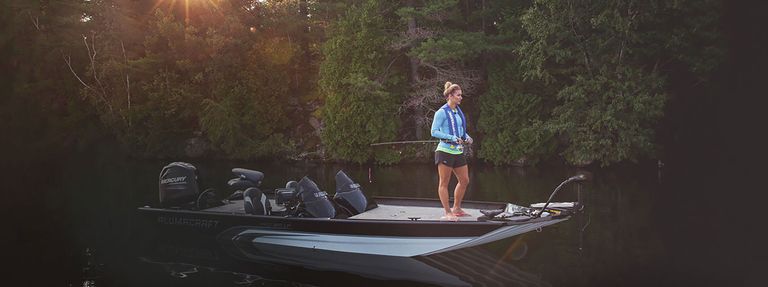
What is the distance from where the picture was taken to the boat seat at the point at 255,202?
31.6 ft

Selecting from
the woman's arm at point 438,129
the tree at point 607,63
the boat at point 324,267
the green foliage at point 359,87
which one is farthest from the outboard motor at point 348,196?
the green foliage at point 359,87

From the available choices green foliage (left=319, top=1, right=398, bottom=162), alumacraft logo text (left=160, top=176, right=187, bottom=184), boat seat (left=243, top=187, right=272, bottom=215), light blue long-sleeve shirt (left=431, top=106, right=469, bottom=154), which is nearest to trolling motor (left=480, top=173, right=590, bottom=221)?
light blue long-sleeve shirt (left=431, top=106, right=469, bottom=154)

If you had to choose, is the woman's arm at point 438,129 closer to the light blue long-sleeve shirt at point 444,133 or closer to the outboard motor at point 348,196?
the light blue long-sleeve shirt at point 444,133

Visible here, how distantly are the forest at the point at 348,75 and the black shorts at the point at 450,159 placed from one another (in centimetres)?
1379

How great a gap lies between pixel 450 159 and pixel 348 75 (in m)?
18.1

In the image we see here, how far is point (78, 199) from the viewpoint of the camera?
1509cm

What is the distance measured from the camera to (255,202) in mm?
9703

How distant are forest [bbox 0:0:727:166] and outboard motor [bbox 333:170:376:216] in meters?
13.6

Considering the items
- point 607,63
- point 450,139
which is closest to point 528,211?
point 450,139

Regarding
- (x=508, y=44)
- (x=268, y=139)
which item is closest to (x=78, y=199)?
(x=268, y=139)

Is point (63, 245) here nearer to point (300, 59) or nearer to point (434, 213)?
point (434, 213)

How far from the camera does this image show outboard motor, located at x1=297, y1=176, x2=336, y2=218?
30.9ft

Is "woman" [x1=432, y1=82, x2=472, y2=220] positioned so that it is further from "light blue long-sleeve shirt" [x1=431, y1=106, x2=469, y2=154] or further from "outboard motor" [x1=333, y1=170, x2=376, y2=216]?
"outboard motor" [x1=333, y1=170, x2=376, y2=216]

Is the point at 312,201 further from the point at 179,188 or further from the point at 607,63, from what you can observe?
the point at 607,63
